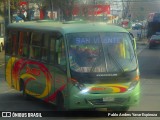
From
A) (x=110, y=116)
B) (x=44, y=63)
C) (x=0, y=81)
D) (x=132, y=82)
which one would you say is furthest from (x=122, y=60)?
(x=0, y=81)

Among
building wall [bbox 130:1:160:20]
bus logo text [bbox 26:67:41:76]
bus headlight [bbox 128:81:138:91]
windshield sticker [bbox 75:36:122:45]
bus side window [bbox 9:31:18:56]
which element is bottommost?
building wall [bbox 130:1:160:20]

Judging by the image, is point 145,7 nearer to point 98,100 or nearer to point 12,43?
point 12,43

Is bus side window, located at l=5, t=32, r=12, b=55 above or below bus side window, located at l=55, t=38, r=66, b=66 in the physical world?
below

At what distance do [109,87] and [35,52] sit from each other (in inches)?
137

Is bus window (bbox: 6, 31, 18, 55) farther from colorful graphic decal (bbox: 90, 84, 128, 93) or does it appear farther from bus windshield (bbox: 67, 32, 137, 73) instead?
colorful graphic decal (bbox: 90, 84, 128, 93)

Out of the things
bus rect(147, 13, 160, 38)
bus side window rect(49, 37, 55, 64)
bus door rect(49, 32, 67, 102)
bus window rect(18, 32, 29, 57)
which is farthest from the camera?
bus rect(147, 13, 160, 38)

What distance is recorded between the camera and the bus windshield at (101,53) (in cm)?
1273

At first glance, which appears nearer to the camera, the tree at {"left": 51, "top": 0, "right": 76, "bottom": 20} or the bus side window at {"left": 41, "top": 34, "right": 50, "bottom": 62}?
the bus side window at {"left": 41, "top": 34, "right": 50, "bottom": 62}

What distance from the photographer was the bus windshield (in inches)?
501

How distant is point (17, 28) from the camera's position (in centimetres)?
1708

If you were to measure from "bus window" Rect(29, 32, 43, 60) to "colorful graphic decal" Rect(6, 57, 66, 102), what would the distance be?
211 millimetres

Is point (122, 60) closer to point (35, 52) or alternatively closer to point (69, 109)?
point (69, 109)

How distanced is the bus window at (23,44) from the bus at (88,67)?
134 centimetres

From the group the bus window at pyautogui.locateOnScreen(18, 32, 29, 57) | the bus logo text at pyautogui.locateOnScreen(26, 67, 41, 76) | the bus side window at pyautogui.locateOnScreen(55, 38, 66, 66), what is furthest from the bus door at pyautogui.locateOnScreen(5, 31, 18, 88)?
the bus side window at pyautogui.locateOnScreen(55, 38, 66, 66)
